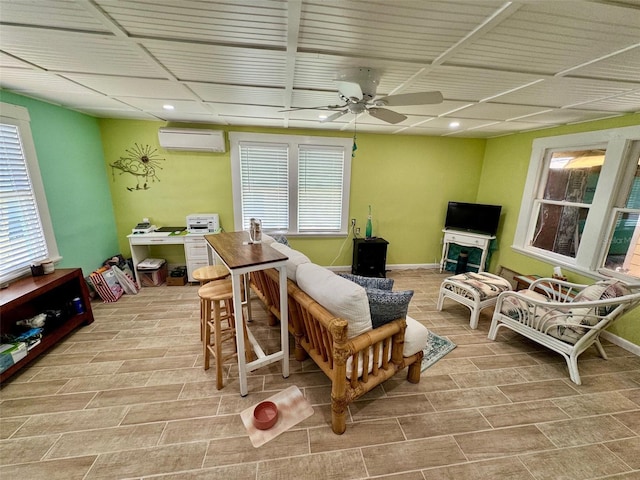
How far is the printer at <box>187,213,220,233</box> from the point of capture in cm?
379

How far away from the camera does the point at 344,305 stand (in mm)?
1597

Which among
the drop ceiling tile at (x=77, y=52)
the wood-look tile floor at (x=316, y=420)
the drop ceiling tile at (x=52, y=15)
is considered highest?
the drop ceiling tile at (x=77, y=52)

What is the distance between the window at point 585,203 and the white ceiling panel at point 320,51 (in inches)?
19.2

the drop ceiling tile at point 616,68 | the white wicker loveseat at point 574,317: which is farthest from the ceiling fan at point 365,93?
the white wicker loveseat at point 574,317

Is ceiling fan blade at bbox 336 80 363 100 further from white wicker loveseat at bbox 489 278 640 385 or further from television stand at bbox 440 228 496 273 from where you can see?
television stand at bbox 440 228 496 273

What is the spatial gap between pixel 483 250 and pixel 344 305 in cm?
353

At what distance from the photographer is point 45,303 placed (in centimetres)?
267

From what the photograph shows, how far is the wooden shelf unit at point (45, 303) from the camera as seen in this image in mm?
2123

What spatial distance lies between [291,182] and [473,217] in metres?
3.06

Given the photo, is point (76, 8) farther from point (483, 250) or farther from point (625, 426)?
point (483, 250)

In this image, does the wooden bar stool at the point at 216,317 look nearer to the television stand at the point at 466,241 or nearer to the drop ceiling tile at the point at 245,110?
→ the drop ceiling tile at the point at 245,110

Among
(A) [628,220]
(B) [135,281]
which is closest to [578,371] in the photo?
(A) [628,220]

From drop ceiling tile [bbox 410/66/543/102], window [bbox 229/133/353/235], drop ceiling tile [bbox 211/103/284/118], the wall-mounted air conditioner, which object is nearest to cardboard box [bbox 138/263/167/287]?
window [bbox 229/133/353/235]

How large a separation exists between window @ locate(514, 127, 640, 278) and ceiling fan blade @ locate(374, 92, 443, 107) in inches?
98.2
